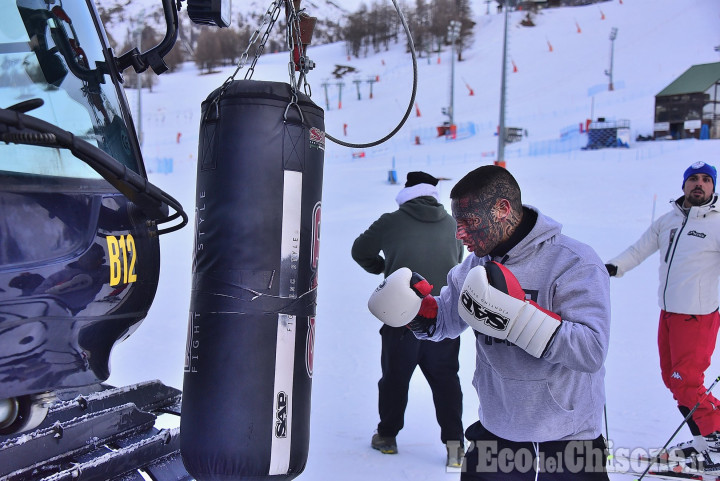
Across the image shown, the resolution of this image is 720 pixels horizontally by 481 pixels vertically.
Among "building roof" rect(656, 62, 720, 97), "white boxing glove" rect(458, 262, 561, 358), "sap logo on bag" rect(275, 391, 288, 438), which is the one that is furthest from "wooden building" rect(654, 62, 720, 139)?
"sap logo on bag" rect(275, 391, 288, 438)

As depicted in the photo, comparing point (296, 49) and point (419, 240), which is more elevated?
point (296, 49)

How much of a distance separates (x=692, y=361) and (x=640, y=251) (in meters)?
1.11

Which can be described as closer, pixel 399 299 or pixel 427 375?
pixel 399 299

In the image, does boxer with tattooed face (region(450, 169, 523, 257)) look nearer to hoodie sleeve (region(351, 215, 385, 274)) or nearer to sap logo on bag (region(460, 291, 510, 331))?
sap logo on bag (region(460, 291, 510, 331))

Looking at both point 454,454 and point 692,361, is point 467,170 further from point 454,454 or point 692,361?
point 454,454

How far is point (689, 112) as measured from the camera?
108 ft

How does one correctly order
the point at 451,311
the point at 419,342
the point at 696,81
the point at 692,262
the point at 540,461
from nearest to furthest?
the point at 540,461
the point at 451,311
the point at 419,342
the point at 692,262
the point at 696,81

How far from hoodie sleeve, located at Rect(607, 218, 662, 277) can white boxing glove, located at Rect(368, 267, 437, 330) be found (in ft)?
9.93

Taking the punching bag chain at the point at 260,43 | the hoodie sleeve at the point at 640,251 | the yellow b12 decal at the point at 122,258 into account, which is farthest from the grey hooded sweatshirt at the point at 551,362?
the hoodie sleeve at the point at 640,251

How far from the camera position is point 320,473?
418cm

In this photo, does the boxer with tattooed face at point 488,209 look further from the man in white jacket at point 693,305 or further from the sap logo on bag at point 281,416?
the man in white jacket at point 693,305

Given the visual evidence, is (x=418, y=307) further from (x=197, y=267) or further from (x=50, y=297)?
(x=50, y=297)

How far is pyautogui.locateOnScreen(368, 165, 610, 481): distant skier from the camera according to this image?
7.90 feet

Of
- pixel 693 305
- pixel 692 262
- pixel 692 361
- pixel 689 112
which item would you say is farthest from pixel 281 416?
pixel 689 112
